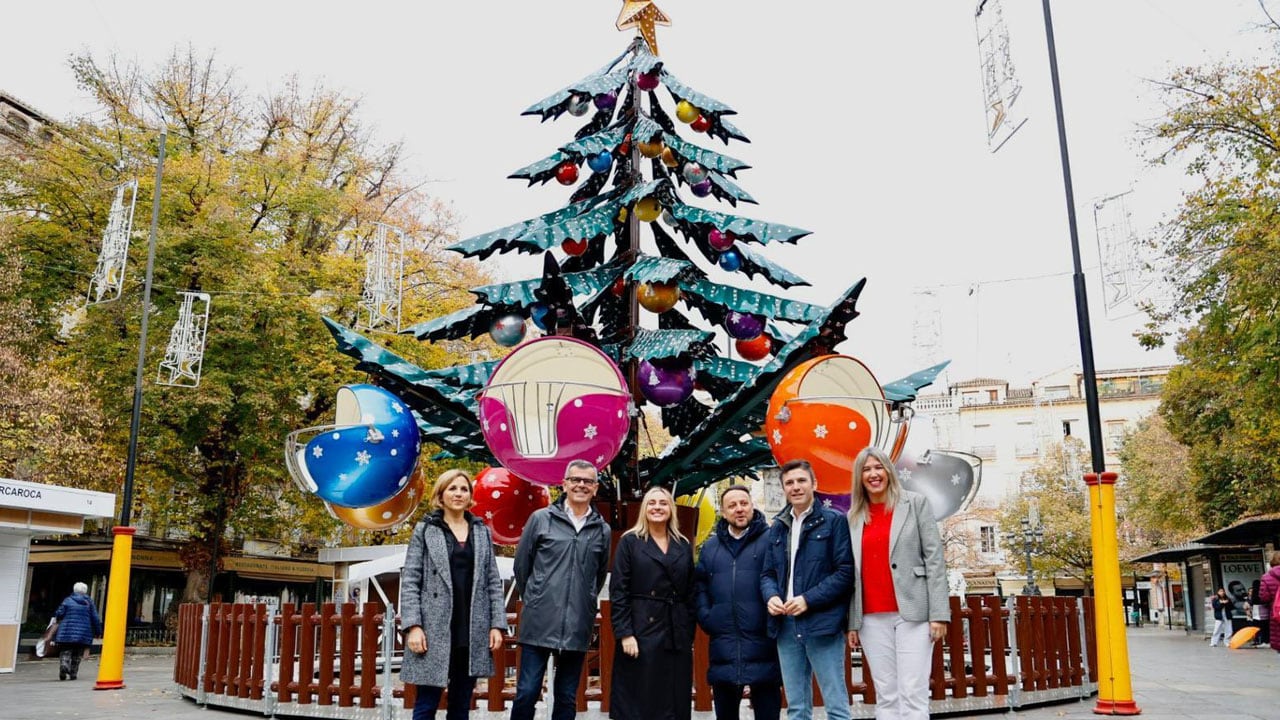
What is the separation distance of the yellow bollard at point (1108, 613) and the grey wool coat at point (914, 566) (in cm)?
469

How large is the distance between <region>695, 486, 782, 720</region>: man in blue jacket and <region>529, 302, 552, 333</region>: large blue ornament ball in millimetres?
4222

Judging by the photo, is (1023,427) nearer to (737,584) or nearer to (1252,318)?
(1252,318)

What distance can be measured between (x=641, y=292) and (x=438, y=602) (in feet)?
14.9

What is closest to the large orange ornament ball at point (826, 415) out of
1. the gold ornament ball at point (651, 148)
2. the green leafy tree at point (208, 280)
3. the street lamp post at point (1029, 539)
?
the gold ornament ball at point (651, 148)

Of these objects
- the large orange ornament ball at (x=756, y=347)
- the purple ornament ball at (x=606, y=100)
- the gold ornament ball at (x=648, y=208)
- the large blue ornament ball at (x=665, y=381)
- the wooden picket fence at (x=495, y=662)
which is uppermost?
the purple ornament ball at (x=606, y=100)

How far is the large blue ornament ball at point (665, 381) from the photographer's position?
377 inches

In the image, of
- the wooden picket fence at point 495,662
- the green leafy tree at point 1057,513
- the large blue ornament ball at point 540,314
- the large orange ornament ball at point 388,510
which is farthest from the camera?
the green leafy tree at point 1057,513

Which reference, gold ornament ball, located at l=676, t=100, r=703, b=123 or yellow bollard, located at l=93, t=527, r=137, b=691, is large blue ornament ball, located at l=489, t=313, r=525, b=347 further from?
yellow bollard, located at l=93, t=527, r=137, b=691

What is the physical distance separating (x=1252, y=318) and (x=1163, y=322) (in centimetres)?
293

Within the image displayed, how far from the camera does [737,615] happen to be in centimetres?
606

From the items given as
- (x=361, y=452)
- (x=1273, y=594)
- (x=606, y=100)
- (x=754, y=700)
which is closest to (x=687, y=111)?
(x=606, y=100)

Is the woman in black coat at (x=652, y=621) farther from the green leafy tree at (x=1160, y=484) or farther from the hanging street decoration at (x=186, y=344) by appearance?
the green leafy tree at (x=1160, y=484)

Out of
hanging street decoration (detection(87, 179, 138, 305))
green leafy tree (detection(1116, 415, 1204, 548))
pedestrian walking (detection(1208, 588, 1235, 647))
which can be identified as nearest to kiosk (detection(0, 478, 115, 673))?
hanging street decoration (detection(87, 179, 138, 305))

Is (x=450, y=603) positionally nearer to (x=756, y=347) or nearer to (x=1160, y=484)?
(x=756, y=347)
